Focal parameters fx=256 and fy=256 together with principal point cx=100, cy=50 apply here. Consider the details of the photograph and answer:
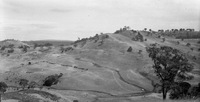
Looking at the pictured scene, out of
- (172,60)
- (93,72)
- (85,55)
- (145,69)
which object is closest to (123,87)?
(93,72)

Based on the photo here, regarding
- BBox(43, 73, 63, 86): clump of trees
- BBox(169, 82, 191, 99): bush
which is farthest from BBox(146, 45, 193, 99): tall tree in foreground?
BBox(43, 73, 63, 86): clump of trees

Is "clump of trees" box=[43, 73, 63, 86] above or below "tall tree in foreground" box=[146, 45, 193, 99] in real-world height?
below

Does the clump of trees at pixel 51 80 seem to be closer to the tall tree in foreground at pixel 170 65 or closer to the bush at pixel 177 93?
the bush at pixel 177 93

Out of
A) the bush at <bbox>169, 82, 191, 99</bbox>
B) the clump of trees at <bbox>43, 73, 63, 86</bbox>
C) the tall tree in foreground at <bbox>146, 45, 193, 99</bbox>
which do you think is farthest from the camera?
the clump of trees at <bbox>43, 73, 63, 86</bbox>

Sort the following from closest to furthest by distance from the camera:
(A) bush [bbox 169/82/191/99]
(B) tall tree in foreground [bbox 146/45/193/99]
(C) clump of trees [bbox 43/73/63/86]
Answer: (A) bush [bbox 169/82/191/99] → (B) tall tree in foreground [bbox 146/45/193/99] → (C) clump of trees [bbox 43/73/63/86]

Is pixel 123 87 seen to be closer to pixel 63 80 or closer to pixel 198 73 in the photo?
pixel 63 80

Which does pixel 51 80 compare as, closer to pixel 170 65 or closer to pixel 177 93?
pixel 170 65

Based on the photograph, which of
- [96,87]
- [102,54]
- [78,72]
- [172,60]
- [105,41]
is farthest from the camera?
[105,41]

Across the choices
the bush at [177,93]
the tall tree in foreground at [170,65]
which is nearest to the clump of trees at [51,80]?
the bush at [177,93]

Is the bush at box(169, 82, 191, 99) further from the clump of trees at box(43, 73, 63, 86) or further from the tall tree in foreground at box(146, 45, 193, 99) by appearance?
the clump of trees at box(43, 73, 63, 86)

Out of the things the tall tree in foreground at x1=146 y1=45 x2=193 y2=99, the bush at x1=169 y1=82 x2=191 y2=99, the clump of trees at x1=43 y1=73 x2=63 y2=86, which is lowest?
the clump of trees at x1=43 y1=73 x2=63 y2=86

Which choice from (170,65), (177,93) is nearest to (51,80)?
(170,65)
